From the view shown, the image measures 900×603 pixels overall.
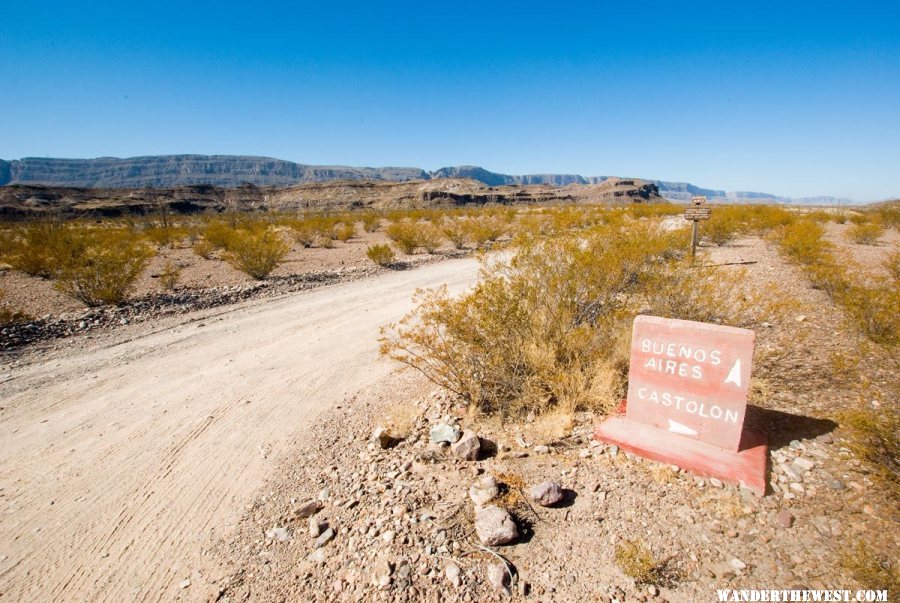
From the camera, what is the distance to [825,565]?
2.48m

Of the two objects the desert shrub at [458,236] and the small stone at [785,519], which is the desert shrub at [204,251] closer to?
the desert shrub at [458,236]

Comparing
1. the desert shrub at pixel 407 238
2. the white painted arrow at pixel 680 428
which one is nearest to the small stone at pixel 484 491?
the white painted arrow at pixel 680 428

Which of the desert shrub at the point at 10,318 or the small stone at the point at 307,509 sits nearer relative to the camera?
the small stone at the point at 307,509

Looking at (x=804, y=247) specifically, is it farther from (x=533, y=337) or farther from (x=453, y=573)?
(x=453, y=573)

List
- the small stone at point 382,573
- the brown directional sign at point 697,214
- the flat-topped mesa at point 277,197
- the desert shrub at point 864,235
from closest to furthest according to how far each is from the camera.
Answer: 1. the small stone at point 382,573
2. the brown directional sign at point 697,214
3. the desert shrub at point 864,235
4. the flat-topped mesa at point 277,197

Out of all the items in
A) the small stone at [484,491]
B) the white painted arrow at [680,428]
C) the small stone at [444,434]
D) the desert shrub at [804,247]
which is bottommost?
the small stone at [484,491]

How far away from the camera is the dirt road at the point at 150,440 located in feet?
10.1

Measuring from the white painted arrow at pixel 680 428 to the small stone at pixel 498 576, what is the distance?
2.10 metres

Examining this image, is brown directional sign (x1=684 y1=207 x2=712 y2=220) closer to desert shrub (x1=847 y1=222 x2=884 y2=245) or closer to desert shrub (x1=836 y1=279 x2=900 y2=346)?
desert shrub (x1=836 y1=279 x2=900 y2=346)

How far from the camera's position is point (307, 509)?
11.0ft

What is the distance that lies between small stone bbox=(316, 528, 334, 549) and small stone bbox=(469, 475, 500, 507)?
1105 mm

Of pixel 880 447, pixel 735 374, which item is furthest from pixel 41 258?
pixel 880 447

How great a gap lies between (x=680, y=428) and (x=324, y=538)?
10.5ft

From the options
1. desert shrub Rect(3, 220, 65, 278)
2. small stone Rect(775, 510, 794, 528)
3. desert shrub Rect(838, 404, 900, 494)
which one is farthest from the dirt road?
desert shrub Rect(3, 220, 65, 278)
